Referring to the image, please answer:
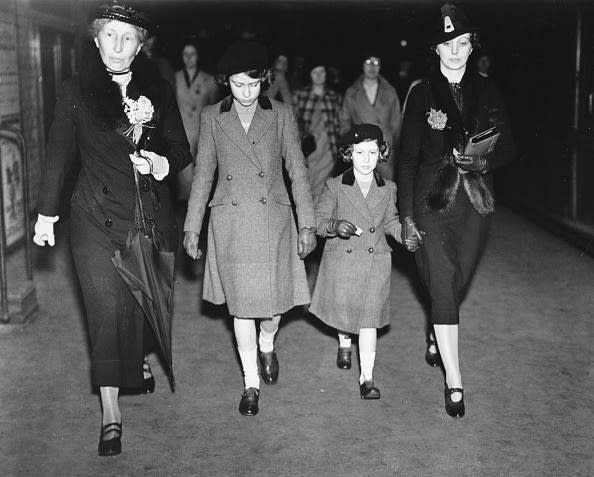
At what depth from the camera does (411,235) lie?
16.7ft

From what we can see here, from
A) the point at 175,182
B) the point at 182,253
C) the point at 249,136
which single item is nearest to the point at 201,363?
the point at 249,136

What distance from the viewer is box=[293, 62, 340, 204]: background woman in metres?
9.78

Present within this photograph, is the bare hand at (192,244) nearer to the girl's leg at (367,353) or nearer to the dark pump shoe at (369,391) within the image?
the girl's leg at (367,353)

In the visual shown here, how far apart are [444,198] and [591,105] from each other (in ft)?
19.2

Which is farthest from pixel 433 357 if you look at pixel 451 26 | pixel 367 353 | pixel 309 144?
pixel 309 144

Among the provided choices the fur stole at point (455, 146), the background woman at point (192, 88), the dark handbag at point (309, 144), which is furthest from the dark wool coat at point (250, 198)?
the background woman at point (192, 88)

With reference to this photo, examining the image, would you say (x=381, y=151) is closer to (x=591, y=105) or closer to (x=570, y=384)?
(x=570, y=384)

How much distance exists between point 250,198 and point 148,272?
2.68 feet

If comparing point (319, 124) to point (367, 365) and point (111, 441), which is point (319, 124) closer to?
point (367, 365)

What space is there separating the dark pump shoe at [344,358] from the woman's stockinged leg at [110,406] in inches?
65.6

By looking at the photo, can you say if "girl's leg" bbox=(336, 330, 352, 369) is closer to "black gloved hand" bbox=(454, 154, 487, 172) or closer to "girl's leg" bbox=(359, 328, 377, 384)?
"girl's leg" bbox=(359, 328, 377, 384)

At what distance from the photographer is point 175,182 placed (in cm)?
1109

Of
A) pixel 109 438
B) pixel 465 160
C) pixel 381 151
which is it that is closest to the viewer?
pixel 109 438

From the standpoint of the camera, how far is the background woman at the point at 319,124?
9.78 metres
